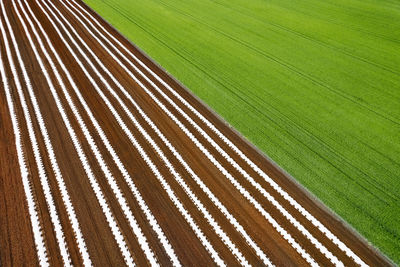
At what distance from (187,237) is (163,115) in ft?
14.6

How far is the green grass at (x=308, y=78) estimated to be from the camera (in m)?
7.54

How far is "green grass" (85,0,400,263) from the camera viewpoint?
24.7 ft

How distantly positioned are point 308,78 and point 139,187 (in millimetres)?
7938

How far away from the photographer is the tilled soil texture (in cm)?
594

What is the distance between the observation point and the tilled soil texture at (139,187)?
5941mm

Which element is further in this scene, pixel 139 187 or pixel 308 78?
pixel 308 78

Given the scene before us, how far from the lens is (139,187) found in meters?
7.21

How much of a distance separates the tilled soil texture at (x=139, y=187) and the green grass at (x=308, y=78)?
2.38ft

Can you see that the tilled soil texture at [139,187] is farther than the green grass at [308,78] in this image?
No

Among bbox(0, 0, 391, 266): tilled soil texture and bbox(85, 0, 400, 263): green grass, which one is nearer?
bbox(0, 0, 391, 266): tilled soil texture

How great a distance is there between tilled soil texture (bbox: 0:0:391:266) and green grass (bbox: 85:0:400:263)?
28.5 inches

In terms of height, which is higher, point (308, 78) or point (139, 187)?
point (308, 78)

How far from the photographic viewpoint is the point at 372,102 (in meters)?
10.4

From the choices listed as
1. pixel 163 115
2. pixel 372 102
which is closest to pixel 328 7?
pixel 372 102
